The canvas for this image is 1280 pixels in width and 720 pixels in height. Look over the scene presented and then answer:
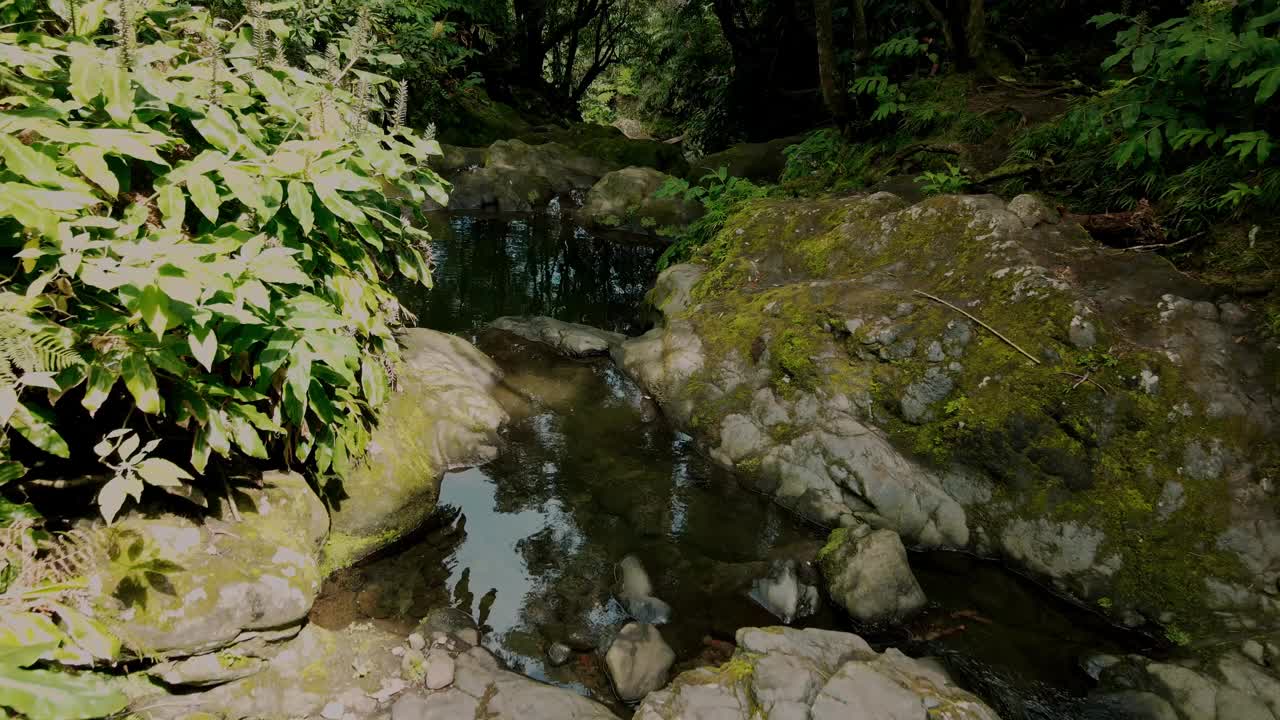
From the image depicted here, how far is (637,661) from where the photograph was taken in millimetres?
3465

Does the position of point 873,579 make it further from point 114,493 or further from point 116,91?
point 116,91

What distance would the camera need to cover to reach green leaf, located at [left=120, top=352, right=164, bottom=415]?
7.98 ft

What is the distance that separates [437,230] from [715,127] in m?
8.42

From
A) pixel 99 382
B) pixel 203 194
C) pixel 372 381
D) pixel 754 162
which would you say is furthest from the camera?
pixel 754 162

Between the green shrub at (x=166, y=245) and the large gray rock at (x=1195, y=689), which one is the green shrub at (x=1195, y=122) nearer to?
the large gray rock at (x=1195, y=689)

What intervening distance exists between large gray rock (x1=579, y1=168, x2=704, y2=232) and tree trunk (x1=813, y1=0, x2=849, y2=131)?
4.22m

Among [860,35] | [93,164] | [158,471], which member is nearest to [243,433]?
[158,471]

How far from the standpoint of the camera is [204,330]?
7.93ft

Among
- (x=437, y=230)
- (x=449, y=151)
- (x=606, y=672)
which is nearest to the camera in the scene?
(x=606, y=672)

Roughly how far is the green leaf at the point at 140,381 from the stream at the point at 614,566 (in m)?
1.59

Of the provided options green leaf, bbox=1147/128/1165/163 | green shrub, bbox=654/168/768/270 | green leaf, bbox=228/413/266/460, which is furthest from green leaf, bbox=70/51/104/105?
green leaf, bbox=1147/128/1165/163

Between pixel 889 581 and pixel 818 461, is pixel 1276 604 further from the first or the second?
pixel 818 461

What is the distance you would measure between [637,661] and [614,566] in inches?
34.3

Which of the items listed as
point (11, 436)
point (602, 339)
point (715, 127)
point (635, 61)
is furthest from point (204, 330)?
point (635, 61)
